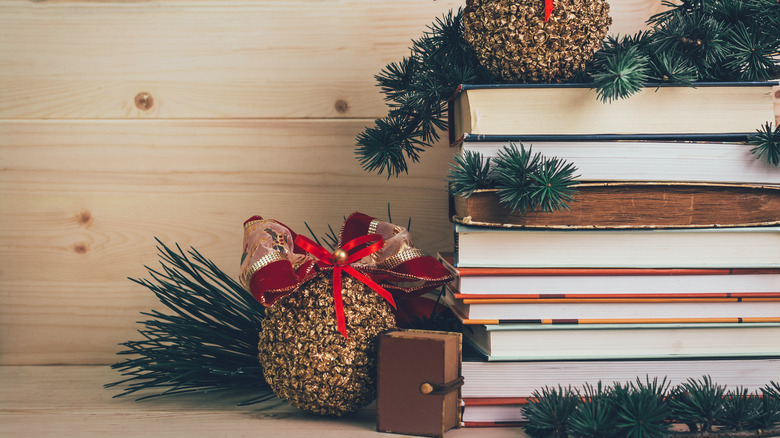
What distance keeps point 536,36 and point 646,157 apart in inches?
7.0

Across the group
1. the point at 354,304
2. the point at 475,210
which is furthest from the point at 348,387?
the point at 475,210

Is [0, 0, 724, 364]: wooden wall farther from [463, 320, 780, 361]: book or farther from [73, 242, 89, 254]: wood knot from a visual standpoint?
[463, 320, 780, 361]: book

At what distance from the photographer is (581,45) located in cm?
63

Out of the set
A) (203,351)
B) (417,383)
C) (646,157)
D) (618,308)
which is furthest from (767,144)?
(203,351)

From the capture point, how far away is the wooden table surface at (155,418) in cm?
62

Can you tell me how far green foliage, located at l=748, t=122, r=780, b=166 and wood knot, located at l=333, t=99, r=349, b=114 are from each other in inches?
21.3

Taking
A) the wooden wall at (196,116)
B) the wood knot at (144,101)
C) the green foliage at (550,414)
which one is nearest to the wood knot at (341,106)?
the wooden wall at (196,116)

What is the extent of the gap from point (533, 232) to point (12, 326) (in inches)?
32.6

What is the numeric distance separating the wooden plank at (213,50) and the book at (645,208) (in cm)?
35

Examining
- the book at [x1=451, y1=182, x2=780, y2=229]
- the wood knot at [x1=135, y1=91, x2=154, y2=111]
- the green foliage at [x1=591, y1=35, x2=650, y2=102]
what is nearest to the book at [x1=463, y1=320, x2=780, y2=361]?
the book at [x1=451, y1=182, x2=780, y2=229]

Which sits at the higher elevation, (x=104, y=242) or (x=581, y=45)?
(x=581, y=45)

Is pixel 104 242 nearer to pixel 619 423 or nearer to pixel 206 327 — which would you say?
pixel 206 327

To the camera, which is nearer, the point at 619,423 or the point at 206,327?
the point at 619,423

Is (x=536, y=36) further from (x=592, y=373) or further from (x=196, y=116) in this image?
(x=196, y=116)
